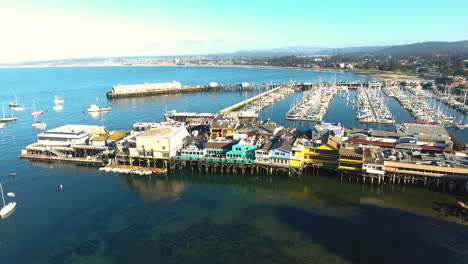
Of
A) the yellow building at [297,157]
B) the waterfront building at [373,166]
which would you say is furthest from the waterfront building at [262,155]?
the waterfront building at [373,166]

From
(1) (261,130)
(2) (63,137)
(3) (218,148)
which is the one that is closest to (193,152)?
(3) (218,148)

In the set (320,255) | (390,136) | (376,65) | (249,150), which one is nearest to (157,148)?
(249,150)

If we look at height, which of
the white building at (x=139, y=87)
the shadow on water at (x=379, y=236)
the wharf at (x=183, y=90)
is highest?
the white building at (x=139, y=87)

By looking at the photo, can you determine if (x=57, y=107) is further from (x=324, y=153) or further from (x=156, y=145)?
(x=324, y=153)

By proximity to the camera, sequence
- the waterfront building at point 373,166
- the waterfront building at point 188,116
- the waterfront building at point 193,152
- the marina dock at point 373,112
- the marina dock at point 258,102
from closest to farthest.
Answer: the waterfront building at point 373,166 < the waterfront building at point 193,152 < the waterfront building at point 188,116 < the marina dock at point 373,112 < the marina dock at point 258,102

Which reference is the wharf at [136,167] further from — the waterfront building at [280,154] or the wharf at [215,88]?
the wharf at [215,88]

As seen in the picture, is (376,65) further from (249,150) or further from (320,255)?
(320,255)
